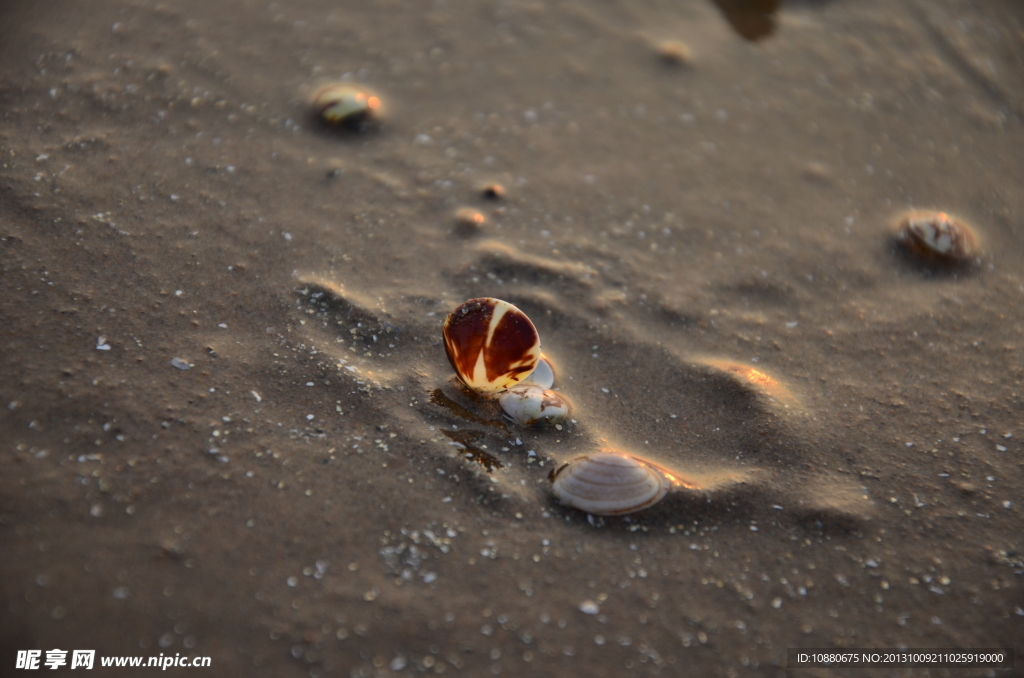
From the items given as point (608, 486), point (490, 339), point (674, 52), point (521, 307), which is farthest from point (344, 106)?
point (608, 486)

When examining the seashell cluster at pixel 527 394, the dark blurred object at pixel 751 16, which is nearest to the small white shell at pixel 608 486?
the seashell cluster at pixel 527 394

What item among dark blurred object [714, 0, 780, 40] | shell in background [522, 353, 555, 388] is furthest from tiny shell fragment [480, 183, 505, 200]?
dark blurred object [714, 0, 780, 40]

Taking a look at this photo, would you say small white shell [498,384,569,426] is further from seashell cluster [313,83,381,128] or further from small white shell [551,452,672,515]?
seashell cluster [313,83,381,128]

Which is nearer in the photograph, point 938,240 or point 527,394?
point 527,394

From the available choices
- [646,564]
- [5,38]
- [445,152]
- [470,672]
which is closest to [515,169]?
[445,152]

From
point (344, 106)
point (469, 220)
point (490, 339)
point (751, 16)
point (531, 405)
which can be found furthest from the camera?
point (751, 16)

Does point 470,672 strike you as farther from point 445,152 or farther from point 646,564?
point 445,152

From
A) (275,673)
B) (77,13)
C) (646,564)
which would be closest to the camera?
(275,673)

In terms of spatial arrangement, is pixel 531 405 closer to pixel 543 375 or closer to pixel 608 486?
pixel 543 375
